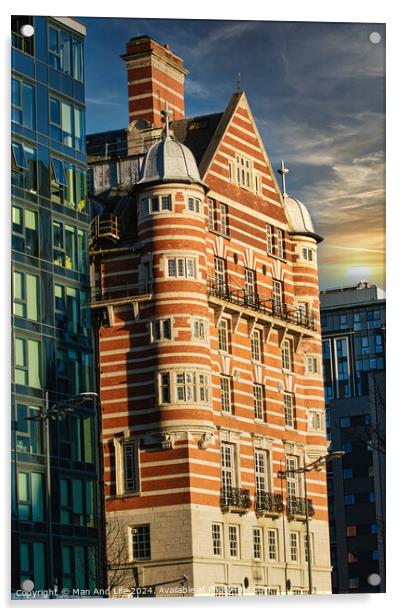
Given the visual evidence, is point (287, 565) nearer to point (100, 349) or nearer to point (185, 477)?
point (185, 477)

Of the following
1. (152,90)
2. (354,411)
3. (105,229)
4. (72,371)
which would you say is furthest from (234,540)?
(354,411)

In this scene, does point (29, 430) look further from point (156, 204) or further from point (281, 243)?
point (281, 243)

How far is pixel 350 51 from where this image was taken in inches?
2078

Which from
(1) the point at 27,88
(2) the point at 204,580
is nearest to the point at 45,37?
(1) the point at 27,88

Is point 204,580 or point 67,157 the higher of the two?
point 67,157

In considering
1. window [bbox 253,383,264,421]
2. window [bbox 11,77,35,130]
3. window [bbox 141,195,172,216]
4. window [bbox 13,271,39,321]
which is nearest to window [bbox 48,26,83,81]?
window [bbox 11,77,35,130]

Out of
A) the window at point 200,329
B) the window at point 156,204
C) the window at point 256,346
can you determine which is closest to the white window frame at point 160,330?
the window at point 200,329

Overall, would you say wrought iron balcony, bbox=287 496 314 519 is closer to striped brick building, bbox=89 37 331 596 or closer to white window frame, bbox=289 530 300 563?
striped brick building, bbox=89 37 331 596

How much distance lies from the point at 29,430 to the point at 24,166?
7411 millimetres

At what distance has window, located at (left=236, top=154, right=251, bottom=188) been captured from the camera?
6488 centimetres

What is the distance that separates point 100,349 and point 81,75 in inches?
408

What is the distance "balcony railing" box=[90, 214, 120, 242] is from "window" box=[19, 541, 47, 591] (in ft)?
48.9

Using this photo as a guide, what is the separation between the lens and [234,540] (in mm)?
61219

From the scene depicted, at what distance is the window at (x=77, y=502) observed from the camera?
168 feet
